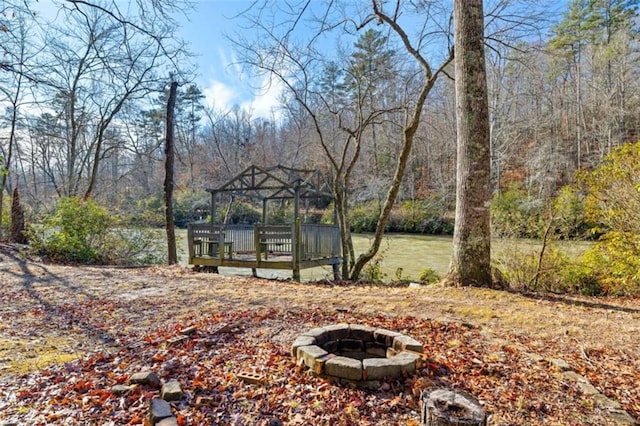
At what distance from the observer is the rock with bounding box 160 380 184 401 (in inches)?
85.2

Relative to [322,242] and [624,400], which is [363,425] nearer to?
[624,400]

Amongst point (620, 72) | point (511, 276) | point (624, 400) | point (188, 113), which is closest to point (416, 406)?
point (624, 400)

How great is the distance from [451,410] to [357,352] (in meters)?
1.23

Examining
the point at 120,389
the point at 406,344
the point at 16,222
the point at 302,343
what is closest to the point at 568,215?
the point at 406,344

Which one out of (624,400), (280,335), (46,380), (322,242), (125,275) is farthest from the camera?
(322,242)

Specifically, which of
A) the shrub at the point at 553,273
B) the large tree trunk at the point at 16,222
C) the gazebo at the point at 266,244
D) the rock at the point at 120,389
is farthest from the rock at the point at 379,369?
the large tree trunk at the point at 16,222

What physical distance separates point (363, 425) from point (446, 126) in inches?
806

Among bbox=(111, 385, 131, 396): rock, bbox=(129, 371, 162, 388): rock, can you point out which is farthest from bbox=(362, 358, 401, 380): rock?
bbox=(111, 385, 131, 396): rock

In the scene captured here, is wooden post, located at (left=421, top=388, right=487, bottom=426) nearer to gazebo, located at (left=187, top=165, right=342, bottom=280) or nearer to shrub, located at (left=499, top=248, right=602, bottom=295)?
shrub, located at (left=499, top=248, right=602, bottom=295)

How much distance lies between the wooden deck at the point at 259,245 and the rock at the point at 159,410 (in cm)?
612

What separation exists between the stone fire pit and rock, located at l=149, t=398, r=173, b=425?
0.86 metres

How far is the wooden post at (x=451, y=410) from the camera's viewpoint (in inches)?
65.7

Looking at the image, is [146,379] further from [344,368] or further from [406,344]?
[406,344]

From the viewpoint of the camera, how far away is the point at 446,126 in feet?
66.9
